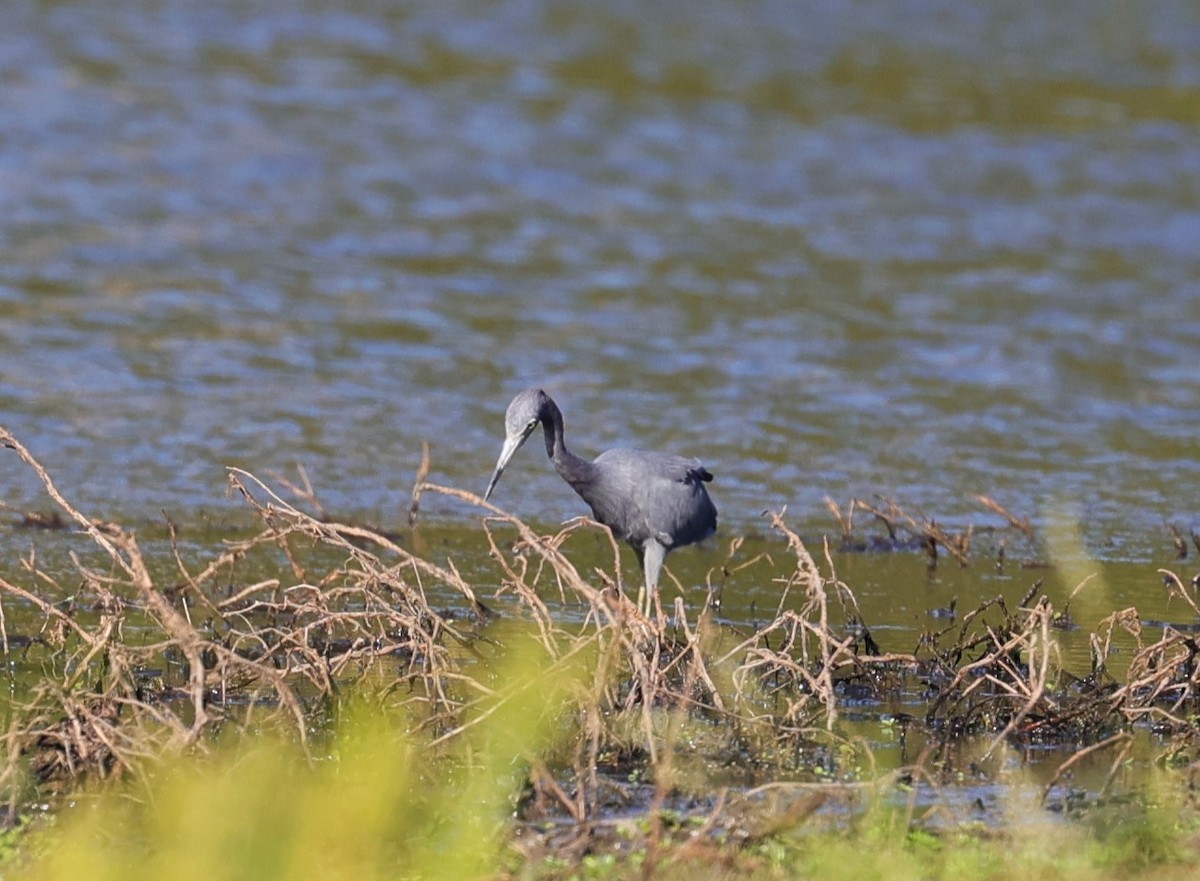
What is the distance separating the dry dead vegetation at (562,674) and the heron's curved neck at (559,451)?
564mm

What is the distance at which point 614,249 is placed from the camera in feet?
42.9

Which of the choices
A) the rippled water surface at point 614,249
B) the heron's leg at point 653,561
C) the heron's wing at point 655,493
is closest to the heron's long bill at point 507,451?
the heron's wing at point 655,493

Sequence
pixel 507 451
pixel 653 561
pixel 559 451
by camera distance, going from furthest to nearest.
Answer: pixel 653 561
pixel 559 451
pixel 507 451

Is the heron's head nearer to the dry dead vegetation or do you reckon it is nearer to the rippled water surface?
the dry dead vegetation

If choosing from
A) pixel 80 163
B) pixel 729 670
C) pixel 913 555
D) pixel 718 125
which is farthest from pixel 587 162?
pixel 729 670

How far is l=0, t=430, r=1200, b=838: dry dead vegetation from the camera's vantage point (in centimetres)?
478

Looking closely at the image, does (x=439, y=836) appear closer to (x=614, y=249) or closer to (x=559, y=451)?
(x=559, y=451)

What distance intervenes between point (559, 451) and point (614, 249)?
6607 mm

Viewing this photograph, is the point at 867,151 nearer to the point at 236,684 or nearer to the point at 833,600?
the point at 833,600

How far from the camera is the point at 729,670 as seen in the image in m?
6.08

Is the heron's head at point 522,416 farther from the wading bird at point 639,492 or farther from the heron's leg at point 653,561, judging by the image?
the heron's leg at point 653,561

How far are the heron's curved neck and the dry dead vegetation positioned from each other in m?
0.56

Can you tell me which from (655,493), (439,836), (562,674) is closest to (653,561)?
(655,493)

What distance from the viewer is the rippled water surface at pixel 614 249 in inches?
368
